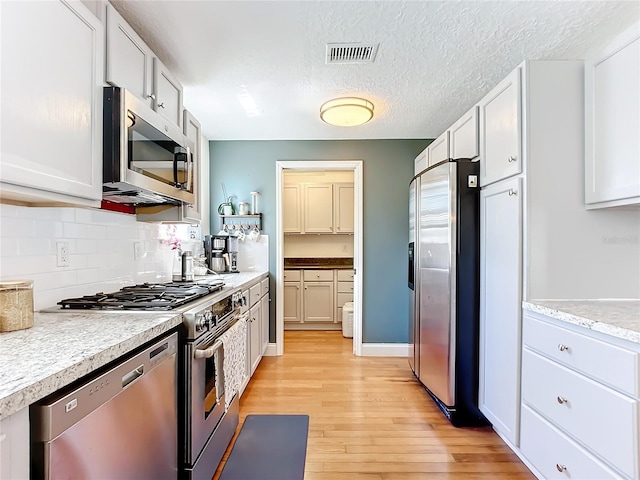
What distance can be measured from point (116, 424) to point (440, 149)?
111 inches

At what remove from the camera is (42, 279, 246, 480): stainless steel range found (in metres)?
1.43

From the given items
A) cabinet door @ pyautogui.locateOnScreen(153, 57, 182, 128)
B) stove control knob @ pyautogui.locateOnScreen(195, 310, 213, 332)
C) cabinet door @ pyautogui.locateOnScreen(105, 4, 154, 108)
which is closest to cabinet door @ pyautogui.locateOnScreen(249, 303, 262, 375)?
stove control knob @ pyautogui.locateOnScreen(195, 310, 213, 332)

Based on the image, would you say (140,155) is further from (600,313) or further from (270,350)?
(270,350)

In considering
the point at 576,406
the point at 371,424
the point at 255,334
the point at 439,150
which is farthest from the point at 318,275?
the point at 576,406

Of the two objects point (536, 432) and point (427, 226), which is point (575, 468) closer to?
point (536, 432)

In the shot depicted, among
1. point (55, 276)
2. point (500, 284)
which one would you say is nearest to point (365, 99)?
point (500, 284)

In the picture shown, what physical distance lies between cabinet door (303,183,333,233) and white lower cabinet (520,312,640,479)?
132 inches

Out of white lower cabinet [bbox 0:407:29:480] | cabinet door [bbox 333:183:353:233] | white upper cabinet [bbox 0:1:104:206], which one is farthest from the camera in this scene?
cabinet door [bbox 333:183:353:233]

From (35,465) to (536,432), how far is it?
194 cm

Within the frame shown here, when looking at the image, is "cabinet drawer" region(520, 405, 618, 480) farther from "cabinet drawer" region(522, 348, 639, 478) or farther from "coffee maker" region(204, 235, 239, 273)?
"coffee maker" region(204, 235, 239, 273)

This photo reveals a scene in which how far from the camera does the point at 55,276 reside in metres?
1.53

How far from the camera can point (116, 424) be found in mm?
984

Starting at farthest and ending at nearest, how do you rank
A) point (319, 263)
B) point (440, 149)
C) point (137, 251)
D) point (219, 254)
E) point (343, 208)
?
point (319, 263)
point (343, 208)
point (219, 254)
point (440, 149)
point (137, 251)

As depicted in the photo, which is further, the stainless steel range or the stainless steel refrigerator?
the stainless steel refrigerator
